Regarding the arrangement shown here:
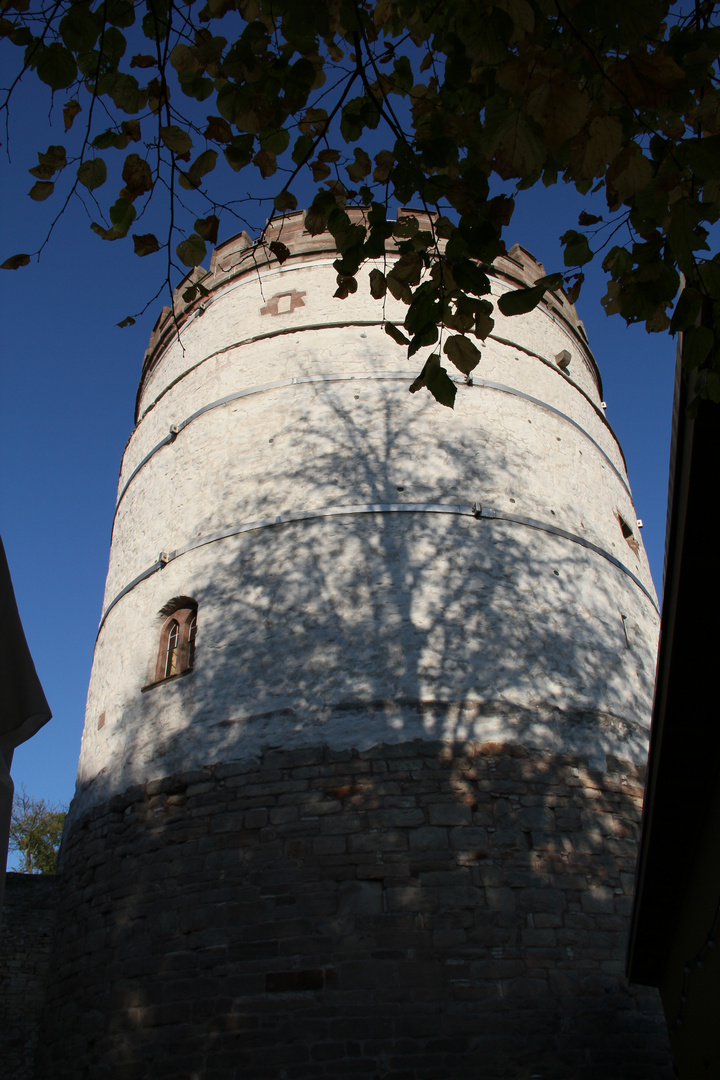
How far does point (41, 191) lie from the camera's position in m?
3.28

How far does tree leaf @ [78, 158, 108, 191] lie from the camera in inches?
129

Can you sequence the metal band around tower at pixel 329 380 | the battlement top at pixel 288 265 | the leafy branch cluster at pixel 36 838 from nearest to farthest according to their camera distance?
the metal band around tower at pixel 329 380 → the battlement top at pixel 288 265 → the leafy branch cluster at pixel 36 838

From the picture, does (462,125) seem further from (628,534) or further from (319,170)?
(628,534)

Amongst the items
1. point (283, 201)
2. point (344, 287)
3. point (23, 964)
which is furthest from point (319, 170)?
point (23, 964)

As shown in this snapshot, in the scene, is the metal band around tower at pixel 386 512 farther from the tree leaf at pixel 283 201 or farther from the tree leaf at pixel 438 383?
the tree leaf at pixel 438 383

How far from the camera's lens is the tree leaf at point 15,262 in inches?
131

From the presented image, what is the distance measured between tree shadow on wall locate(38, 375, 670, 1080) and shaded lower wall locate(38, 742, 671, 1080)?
16 millimetres

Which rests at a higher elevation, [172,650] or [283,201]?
[283,201]

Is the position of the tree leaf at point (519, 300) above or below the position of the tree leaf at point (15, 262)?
below

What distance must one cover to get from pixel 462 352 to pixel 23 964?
9418 mm

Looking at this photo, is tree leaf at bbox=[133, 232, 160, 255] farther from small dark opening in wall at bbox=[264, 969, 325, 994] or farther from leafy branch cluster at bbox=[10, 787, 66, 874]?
leafy branch cluster at bbox=[10, 787, 66, 874]

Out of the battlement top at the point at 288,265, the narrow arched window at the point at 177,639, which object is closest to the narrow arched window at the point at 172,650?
the narrow arched window at the point at 177,639

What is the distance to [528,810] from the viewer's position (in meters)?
6.04

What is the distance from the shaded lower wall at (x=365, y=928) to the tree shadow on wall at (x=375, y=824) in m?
0.02
